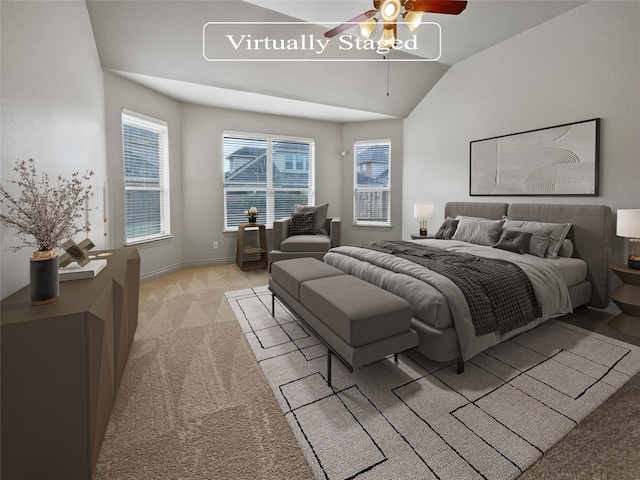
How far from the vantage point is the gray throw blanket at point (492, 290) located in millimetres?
1998

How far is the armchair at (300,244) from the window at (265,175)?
0.99 metres

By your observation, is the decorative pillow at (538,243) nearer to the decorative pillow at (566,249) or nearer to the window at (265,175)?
the decorative pillow at (566,249)

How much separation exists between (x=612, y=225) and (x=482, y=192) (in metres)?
1.46

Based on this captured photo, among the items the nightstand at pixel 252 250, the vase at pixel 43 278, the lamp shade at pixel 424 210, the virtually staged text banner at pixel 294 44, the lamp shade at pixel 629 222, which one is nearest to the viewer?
the vase at pixel 43 278

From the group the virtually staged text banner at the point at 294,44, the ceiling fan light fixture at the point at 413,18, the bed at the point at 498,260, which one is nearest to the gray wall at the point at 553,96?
the bed at the point at 498,260

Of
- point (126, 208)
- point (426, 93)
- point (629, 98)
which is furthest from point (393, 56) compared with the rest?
point (126, 208)

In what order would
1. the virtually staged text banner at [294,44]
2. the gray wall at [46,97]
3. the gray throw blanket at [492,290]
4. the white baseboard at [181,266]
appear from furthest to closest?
the white baseboard at [181,266] < the virtually staged text banner at [294,44] < the gray throw blanket at [492,290] < the gray wall at [46,97]

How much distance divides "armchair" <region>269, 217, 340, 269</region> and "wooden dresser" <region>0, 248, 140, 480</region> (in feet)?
10.6

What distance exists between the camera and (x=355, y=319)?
5.43 ft

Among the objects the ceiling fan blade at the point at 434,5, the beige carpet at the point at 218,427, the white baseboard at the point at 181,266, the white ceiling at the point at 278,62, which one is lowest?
the beige carpet at the point at 218,427

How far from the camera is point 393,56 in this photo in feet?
13.7

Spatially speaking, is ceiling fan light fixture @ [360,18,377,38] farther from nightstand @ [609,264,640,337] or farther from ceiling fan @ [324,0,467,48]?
nightstand @ [609,264,640,337]

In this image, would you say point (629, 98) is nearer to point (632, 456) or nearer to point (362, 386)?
point (632, 456)

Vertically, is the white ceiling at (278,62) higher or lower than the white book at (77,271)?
higher
